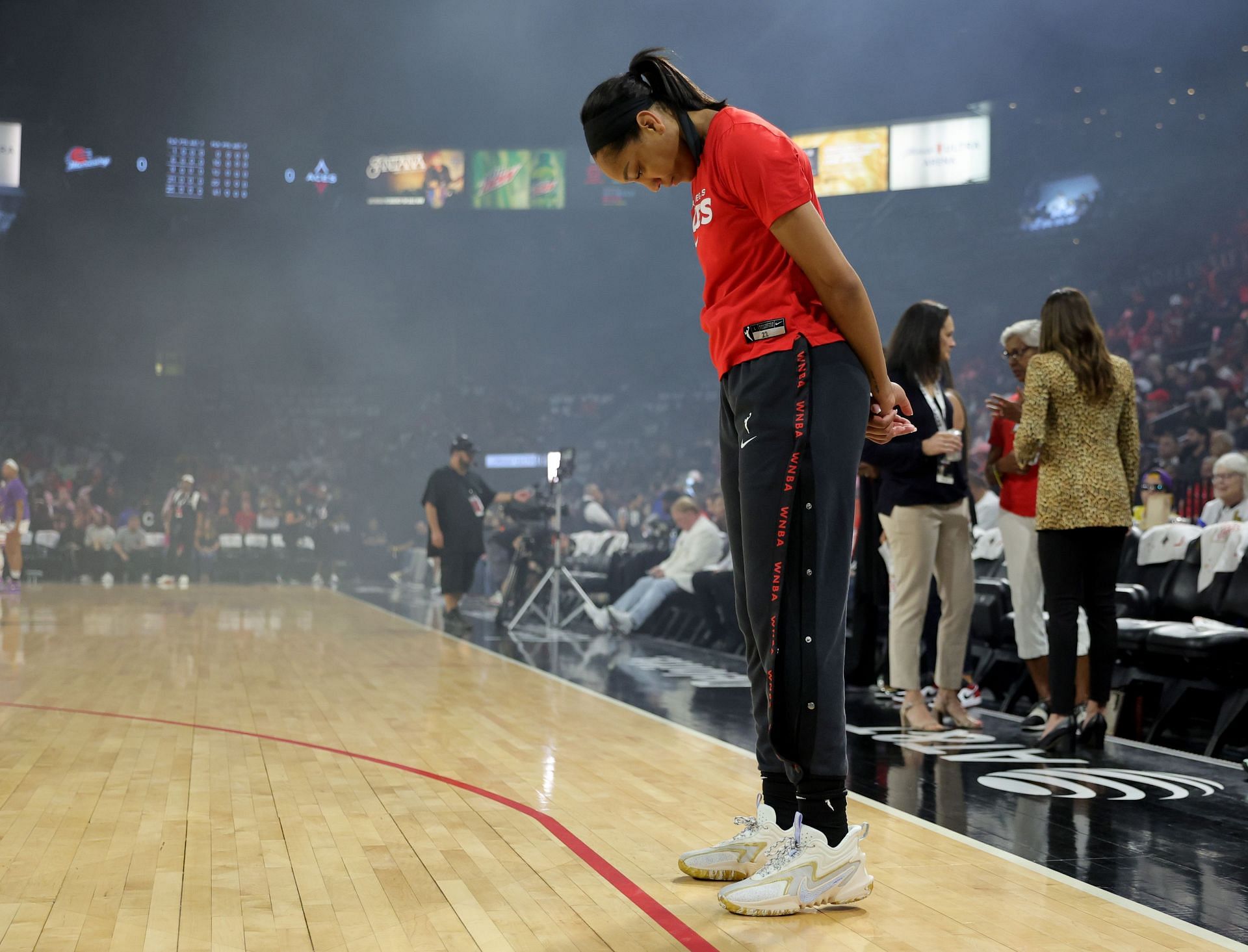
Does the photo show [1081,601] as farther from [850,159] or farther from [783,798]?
[850,159]

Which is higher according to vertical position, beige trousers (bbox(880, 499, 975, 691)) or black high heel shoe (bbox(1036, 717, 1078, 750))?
beige trousers (bbox(880, 499, 975, 691))

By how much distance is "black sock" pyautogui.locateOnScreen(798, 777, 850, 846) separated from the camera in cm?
172

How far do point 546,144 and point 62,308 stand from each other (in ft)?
→ 32.3

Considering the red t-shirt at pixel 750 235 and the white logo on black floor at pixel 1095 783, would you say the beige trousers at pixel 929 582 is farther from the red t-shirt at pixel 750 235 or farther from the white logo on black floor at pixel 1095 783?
the red t-shirt at pixel 750 235

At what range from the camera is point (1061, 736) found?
325cm

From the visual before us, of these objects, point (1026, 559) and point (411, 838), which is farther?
point (1026, 559)

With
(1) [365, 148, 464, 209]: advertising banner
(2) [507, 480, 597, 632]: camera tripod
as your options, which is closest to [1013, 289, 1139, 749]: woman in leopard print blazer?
(2) [507, 480, 597, 632]: camera tripod

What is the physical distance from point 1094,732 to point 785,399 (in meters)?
2.25

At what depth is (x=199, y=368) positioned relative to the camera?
63.9ft

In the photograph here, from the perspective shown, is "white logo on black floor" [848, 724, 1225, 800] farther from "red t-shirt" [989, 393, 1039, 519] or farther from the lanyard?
the lanyard

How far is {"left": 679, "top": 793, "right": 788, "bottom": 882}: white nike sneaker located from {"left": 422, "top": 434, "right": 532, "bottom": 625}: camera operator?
623 cm

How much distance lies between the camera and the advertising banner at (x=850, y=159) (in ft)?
62.8

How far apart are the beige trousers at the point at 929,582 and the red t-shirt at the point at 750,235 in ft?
6.44

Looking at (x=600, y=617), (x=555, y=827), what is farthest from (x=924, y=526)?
(x=600, y=617)
